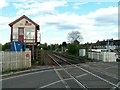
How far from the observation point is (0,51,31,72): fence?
27.6 metres

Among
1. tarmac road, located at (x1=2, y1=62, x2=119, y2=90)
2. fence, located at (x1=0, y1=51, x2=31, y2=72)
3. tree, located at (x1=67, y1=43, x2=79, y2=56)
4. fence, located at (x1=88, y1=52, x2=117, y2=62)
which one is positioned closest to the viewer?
tarmac road, located at (x1=2, y1=62, x2=119, y2=90)

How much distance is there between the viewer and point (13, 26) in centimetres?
5800

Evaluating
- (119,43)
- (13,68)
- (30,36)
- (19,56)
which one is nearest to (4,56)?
(13,68)

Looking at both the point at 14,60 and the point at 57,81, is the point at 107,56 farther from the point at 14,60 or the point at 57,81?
the point at 57,81

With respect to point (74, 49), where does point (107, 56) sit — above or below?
below

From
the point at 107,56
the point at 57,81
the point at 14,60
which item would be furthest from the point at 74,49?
the point at 57,81

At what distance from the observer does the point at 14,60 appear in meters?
30.7

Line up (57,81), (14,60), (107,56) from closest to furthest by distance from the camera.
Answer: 1. (57,81)
2. (14,60)
3. (107,56)

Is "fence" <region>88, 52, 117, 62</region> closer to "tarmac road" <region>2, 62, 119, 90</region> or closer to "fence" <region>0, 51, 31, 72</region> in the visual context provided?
"fence" <region>0, 51, 31, 72</region>

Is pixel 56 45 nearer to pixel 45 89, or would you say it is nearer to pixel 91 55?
pixel 91 55

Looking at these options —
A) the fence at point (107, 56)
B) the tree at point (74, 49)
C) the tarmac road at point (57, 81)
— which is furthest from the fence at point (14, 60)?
the tree at point (74, 49)

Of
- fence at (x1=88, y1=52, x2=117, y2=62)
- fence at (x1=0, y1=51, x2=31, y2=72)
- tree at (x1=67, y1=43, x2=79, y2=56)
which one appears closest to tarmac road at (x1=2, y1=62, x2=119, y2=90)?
fence at (x1=0, y1=51, x2=31, y2=72)

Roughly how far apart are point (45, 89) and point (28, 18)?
43.5 m

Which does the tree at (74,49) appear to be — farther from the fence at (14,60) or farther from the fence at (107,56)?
the fence at (14,60)
